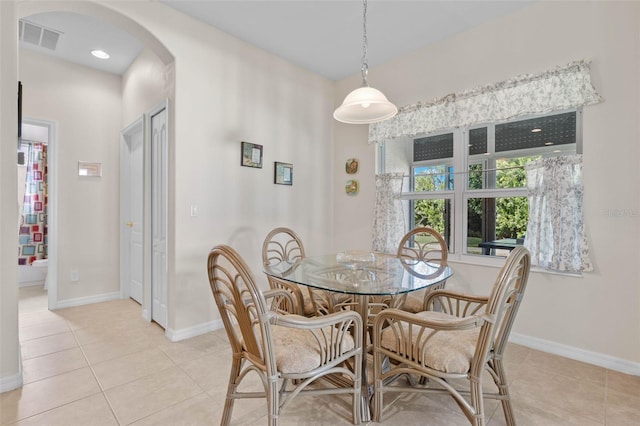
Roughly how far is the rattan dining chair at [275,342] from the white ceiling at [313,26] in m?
2.41

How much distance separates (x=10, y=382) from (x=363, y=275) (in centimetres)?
228

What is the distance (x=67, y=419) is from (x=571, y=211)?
3549 millimetres

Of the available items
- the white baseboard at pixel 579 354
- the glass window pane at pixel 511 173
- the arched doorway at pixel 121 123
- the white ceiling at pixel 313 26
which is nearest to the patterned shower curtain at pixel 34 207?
the arched doorway at pixel 121 123

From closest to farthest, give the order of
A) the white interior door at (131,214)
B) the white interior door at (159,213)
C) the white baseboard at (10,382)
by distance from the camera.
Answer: the white baseboard at (10,382), the white interior door at (159,213), the white interior door at (131,214)

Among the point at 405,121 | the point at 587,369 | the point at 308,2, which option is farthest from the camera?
the point at 405,121

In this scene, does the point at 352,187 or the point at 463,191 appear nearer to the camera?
the point at 463,191

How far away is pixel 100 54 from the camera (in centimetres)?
341

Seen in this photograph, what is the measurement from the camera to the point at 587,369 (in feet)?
7.20

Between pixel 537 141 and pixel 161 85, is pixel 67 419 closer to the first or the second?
pixel 161 85

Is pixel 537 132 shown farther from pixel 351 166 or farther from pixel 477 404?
pixel 477 404

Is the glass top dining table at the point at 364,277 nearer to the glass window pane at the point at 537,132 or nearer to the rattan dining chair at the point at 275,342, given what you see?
the rattan dining chair at the point at 275,342

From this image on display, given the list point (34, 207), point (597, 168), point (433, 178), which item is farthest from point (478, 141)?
point (34, 207)

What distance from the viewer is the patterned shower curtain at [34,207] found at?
4.51m

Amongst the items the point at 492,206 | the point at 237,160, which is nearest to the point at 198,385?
the point at 237,160
